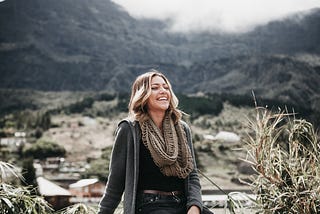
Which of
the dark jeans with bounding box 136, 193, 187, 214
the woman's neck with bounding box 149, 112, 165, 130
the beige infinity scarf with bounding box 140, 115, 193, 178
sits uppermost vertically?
the woman's neck with bounding box 149, 112, 165, 130

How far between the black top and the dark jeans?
0.04 metres

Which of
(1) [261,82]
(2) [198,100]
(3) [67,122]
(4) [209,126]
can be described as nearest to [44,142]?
(3) [67,122]

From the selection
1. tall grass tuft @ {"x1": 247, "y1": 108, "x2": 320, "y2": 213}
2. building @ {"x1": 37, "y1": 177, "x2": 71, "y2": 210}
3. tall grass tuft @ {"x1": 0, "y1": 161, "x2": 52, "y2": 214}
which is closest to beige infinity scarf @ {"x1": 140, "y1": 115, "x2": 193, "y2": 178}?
tall grass tuft @ {"x1": 247, "y1": 108, "x2": 320, "y2": 213}

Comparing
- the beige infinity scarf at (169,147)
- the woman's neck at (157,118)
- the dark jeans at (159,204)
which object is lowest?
the dark jeans at (159,204)

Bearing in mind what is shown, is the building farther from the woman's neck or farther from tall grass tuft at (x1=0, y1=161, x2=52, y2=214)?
the woman's neck

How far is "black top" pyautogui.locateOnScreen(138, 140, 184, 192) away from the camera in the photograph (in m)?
2.09

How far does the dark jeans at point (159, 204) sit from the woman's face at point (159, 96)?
46 centimetres

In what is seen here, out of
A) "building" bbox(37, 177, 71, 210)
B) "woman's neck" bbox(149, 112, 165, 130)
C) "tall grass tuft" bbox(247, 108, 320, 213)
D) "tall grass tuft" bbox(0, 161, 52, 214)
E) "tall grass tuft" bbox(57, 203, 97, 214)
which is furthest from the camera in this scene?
"building" bbox(37, 177, 71, 210)

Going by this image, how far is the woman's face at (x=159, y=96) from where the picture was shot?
2.25 meters

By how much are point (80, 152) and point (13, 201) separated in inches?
3544

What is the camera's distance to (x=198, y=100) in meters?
118

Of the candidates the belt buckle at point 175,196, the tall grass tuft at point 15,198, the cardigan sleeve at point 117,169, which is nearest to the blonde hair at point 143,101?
the cardigan sleeve at point 117,169

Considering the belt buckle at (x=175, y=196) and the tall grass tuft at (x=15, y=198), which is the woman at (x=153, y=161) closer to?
the belt buckle at (x=175, y=196)

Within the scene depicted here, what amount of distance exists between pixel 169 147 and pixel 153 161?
0.34 ft
